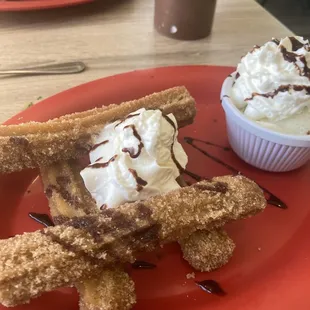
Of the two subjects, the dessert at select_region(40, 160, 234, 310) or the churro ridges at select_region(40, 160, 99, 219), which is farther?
the churro ridges at select_region(40, 160, 99, 219)

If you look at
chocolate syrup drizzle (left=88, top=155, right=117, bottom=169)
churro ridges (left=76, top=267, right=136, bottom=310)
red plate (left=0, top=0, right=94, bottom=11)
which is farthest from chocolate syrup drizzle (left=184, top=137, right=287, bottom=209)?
red plate (left=0, top=0, right=94, bottom=11)

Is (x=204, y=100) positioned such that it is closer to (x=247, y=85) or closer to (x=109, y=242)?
(x=247, y=85)

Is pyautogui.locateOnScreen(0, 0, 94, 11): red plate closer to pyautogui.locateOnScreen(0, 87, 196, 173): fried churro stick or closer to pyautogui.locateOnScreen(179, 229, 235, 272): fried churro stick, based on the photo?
pyautogui.locateOnScreen(0, 87, 196, 173): fried churro stick

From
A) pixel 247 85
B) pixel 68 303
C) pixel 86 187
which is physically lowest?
pixel 68 303

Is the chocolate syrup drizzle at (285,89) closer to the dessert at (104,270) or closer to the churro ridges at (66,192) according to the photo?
the dessert at (104,270)

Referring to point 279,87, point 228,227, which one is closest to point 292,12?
point 279,87

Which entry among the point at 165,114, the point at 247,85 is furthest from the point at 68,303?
the point at 247,85
